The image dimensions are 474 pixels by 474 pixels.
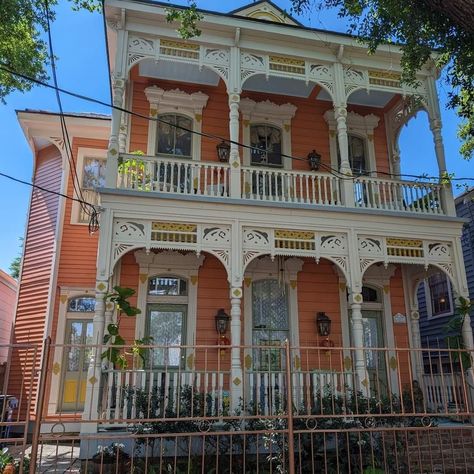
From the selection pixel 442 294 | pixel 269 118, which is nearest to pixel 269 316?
pixel 269 118

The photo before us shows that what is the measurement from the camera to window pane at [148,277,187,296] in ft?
32.2

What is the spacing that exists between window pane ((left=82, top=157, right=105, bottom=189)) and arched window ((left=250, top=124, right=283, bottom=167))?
424cm

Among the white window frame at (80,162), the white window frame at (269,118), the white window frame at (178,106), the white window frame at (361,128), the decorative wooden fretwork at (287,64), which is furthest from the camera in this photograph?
the white window frame at (80,162)

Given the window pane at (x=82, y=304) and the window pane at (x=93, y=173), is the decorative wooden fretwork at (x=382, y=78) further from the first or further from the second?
the window pane at (x=82, y=304)

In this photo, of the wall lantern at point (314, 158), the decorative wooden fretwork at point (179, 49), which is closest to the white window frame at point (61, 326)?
the decorative wooden fretwork at point (179, 49)

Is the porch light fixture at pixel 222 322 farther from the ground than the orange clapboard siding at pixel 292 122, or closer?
closer

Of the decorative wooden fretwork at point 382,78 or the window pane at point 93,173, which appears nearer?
the decorative wooden fretwork at point 382,78

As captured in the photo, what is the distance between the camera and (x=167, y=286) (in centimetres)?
994

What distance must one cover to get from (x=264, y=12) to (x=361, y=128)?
3778 mm

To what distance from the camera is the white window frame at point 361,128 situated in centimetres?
1159

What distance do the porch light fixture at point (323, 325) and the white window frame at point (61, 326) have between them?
5437 mm

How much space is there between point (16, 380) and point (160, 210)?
6.44 meters

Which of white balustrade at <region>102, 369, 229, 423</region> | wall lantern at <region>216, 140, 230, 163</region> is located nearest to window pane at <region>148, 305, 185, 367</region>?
white balustrade at <region>102, 369, 229, 423</region>

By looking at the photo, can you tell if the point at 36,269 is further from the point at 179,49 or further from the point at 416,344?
the point at 416,344
